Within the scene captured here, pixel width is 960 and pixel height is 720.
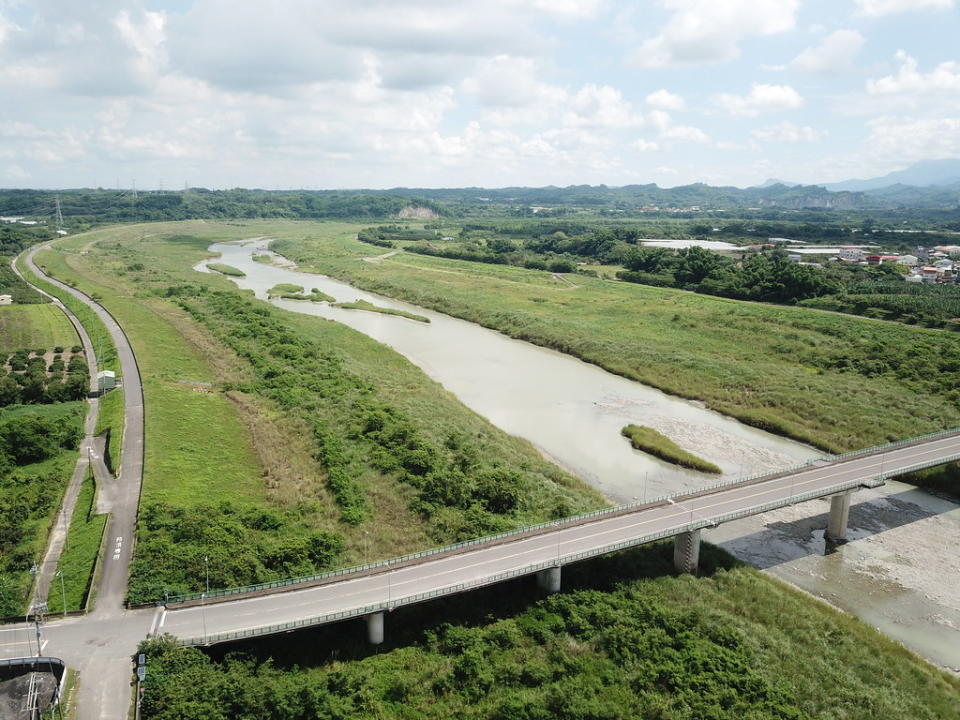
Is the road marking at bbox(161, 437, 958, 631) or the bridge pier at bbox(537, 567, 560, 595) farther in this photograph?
the bridge pier at bbox(537, 567, 560, 595)

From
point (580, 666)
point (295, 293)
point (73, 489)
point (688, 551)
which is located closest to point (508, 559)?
point (580, 666)

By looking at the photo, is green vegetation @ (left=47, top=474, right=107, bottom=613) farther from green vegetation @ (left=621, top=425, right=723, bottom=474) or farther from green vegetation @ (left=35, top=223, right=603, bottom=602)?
green vegetation @ (left=621, top=425, right=723, bottom=474)

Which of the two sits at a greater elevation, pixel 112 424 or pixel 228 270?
pixel 228 270

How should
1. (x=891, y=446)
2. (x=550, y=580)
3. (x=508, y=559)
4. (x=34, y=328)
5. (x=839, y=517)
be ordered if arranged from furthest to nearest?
(x=34, y=328) < (x=891, y=446) < (x=839, y=517) < (x=508, y=559) < (x=550, y=580)

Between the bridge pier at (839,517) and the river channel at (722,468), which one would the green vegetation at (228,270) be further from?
the bridge pier at (839,517)

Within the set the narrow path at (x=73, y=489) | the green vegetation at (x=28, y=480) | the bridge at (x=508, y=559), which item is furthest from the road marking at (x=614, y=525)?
the green vegetation at (x=28, y=480)

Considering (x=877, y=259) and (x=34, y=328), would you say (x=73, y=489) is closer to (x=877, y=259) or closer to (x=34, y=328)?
(x=34, y=328)

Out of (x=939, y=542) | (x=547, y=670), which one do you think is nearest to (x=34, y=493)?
(x=547, y=670)

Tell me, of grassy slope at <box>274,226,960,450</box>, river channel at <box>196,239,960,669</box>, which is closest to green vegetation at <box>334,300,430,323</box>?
grassy slope at <box>274,226,960,450</box>
